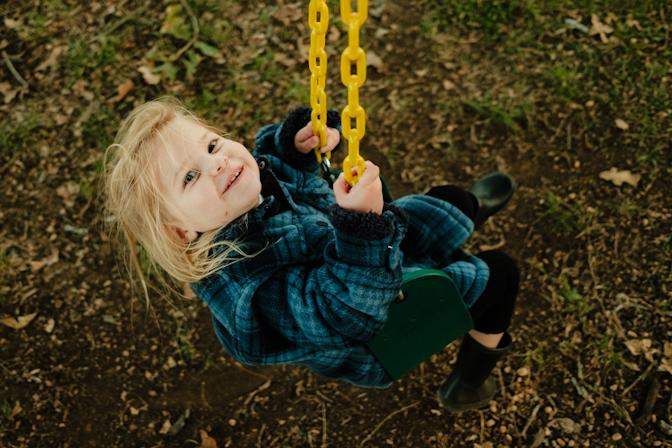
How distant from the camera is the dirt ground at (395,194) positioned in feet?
8.09

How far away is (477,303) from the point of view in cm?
201

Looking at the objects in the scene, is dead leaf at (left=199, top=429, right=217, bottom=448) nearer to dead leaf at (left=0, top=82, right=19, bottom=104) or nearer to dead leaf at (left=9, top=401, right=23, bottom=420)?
dead leaf at (left=9, top=401, right=23, bottom=420)

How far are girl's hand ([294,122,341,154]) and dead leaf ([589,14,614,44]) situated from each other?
1.92 metres

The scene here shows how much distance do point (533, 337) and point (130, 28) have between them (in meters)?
2.91

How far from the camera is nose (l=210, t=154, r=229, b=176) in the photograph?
5.43 ft

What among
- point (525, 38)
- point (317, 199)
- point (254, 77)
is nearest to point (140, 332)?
point (317, 199)

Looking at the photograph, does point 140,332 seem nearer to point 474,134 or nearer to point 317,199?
Result: point 317,199

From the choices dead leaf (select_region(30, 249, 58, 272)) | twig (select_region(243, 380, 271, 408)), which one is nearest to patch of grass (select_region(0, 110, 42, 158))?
dead leaf (select_region(30, 249, 58, 272))

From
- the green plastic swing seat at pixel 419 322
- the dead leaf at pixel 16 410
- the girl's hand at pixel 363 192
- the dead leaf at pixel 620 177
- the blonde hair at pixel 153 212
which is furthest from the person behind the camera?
the dead leaf at pixel 620 177

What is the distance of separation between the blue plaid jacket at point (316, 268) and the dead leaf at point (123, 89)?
5.80ft

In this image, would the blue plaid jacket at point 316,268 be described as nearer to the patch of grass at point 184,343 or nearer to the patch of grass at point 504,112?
the patch of grass at point 184,343

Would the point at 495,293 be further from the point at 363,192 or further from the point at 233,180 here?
the point at 233,180

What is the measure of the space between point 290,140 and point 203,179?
1.45 ft

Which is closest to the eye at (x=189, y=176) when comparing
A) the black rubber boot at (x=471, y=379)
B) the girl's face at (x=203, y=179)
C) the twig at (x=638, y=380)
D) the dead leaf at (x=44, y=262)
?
the girl's face at (x=203, y=179)
